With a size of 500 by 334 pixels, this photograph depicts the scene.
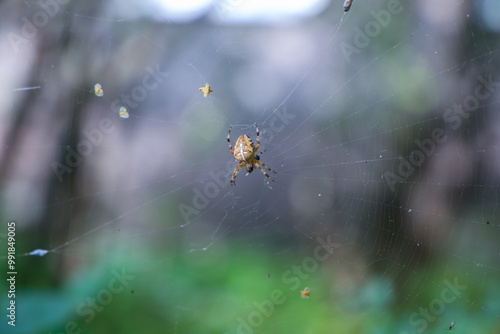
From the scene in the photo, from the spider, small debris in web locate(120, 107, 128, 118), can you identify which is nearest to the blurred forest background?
small debris in web locate(120, 107, 128, 118)

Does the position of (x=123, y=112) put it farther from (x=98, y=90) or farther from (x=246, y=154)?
(x=246, y=154)

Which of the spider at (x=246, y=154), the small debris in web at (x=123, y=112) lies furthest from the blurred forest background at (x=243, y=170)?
the spider at (x=246, y=154)

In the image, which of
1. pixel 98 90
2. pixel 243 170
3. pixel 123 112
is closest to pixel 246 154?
pixel 243 170

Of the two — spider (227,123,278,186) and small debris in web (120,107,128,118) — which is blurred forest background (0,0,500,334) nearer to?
small debris in web (120,107,128,118)

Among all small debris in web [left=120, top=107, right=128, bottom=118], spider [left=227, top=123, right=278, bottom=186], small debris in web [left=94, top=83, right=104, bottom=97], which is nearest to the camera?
spider [left=227, top=123, right=278, bottom=186]

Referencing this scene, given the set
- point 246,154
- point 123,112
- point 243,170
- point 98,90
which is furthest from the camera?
point 243,170

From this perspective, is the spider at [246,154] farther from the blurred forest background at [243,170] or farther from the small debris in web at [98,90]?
the small debris in web at [98,90]

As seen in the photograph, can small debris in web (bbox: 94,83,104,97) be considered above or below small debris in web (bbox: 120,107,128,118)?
above

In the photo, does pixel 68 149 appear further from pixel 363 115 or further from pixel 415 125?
pixel 415 125
